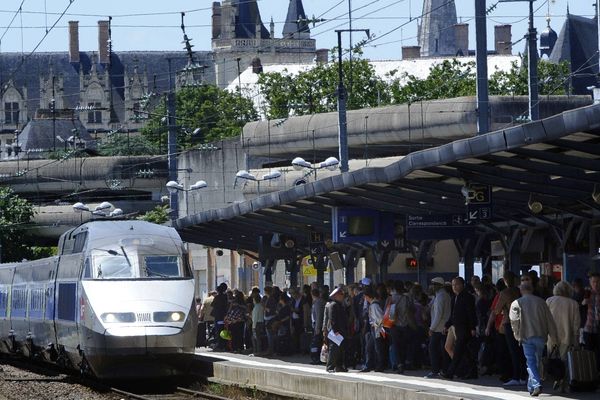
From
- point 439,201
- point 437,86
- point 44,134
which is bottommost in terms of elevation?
point 439,201

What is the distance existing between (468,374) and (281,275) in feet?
120

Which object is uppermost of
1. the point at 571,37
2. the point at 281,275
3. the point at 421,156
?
the point at 571,37

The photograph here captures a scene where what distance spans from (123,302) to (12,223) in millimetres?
68417

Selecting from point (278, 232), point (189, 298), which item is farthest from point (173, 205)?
point (189, 298)

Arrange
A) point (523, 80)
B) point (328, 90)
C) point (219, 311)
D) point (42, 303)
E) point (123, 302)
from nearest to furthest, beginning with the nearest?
point (123, 302) < point (42, 303) < point (219, 311) < point (523, 80) < point (328, 90)

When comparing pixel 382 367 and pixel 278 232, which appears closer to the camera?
pixel 382 367

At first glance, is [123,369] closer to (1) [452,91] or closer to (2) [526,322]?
(2) [526,322]

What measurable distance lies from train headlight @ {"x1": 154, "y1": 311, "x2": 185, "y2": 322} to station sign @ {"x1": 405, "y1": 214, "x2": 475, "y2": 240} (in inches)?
172

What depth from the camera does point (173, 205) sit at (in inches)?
2361

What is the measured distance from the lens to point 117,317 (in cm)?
2878

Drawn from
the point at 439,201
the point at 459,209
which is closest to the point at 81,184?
the point at 459,209

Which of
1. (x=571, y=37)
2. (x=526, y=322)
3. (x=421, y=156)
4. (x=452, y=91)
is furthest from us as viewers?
(x=571, y=37)

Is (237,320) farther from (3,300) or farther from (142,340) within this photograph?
(3,300)

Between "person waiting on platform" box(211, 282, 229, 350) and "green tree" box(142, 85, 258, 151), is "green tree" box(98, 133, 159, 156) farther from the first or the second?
"person waiting on platform" box(211, 282, 229, 350)
